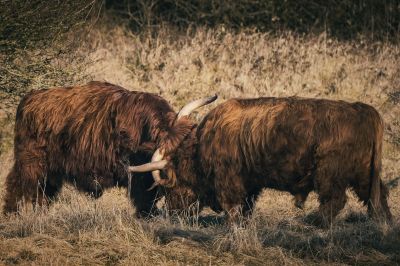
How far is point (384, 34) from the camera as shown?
56.6 ft

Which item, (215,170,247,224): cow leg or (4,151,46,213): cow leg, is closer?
(215,170,247,224): cow leg

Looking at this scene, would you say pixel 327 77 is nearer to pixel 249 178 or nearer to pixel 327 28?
pixel 327 28

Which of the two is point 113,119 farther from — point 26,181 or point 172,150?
point 26,181

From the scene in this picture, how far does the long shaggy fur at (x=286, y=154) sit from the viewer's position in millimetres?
7426

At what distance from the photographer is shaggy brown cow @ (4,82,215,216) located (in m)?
8.11

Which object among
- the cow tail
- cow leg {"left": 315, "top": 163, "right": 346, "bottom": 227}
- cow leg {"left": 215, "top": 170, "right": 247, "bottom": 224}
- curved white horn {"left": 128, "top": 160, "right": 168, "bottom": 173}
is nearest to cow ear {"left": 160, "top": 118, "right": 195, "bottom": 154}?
curved white horn {"left": 128, "top": 160, "right": 168, "bottom": 173}

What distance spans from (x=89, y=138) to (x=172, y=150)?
0.88 meters

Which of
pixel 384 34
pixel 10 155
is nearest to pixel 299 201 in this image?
pixel 10 155

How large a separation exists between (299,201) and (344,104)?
108 centimetres

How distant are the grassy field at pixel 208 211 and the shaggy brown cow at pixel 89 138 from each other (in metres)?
0.33

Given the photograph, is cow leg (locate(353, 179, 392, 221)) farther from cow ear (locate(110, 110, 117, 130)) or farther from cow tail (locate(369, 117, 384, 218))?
cow ear (locate(110, 110, 117, 130))

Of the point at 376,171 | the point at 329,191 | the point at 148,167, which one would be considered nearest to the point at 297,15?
the point at 148,167

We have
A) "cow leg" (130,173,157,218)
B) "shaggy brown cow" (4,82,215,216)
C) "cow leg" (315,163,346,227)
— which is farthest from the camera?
"cow leg" (130,173,157,218)

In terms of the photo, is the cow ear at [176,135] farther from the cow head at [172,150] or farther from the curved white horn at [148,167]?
the curved white horn at [148,167]
